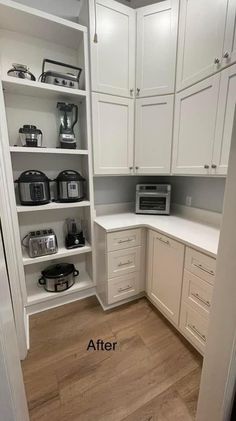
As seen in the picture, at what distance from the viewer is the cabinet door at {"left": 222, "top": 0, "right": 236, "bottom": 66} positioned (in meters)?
1.18

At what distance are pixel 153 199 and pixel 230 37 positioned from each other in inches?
53.7

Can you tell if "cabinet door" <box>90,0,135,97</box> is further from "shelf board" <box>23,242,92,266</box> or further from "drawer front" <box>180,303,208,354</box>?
"drawer front" <box>180,303,208,354</box>

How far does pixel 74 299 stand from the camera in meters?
2.03

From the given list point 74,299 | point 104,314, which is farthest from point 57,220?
point 104,314

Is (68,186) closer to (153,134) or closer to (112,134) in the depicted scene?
(112,134)

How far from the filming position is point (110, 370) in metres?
1.34

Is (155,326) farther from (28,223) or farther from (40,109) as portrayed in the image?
(40,109)

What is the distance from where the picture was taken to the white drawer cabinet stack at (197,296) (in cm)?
126

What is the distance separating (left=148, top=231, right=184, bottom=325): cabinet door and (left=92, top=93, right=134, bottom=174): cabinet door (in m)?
A: 0.75

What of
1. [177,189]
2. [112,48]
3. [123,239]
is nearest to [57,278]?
[123,239]

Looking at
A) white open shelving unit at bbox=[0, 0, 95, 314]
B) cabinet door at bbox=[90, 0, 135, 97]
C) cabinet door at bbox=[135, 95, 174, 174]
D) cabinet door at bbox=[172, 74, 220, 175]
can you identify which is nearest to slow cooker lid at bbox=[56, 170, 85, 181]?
white open shelving unit at bbox=[0, 0, 95, 314]

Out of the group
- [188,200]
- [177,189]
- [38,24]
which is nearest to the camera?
[38,24]

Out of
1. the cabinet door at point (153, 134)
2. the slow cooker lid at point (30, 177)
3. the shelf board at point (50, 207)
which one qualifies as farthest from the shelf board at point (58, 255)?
the cabinet door at point (153, 134)

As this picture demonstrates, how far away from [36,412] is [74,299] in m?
0.95
